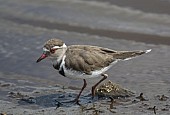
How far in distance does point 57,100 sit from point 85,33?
10.3 feet

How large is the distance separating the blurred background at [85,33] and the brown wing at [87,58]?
33.4 inches

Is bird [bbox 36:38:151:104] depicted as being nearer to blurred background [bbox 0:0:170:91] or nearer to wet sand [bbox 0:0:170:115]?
wet sand [bbox 0:0:170:115]

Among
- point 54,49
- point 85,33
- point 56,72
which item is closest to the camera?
point 54,49

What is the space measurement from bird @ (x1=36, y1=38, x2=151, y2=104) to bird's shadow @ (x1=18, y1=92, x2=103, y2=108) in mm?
143

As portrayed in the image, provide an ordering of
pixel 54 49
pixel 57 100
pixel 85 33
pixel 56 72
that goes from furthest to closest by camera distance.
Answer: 1. pixel 85 33
2. pixel 56 72
3. pixel 57 100
4. pixel 54 49

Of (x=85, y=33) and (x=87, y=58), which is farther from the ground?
(x=85, y=33)

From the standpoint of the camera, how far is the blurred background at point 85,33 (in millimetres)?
8211

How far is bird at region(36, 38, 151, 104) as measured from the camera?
6797mm

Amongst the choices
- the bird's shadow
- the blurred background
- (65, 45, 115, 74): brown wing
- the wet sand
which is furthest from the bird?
the blurred background

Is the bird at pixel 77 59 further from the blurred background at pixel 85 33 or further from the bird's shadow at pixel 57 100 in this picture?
the blurred background at pixel 85 33

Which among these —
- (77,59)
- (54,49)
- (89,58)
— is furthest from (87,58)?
(54,49)

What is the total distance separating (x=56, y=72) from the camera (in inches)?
331

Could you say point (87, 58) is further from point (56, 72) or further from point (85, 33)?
point (85, 33)

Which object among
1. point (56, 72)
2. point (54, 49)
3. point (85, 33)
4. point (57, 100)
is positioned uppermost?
point (85, 33)
